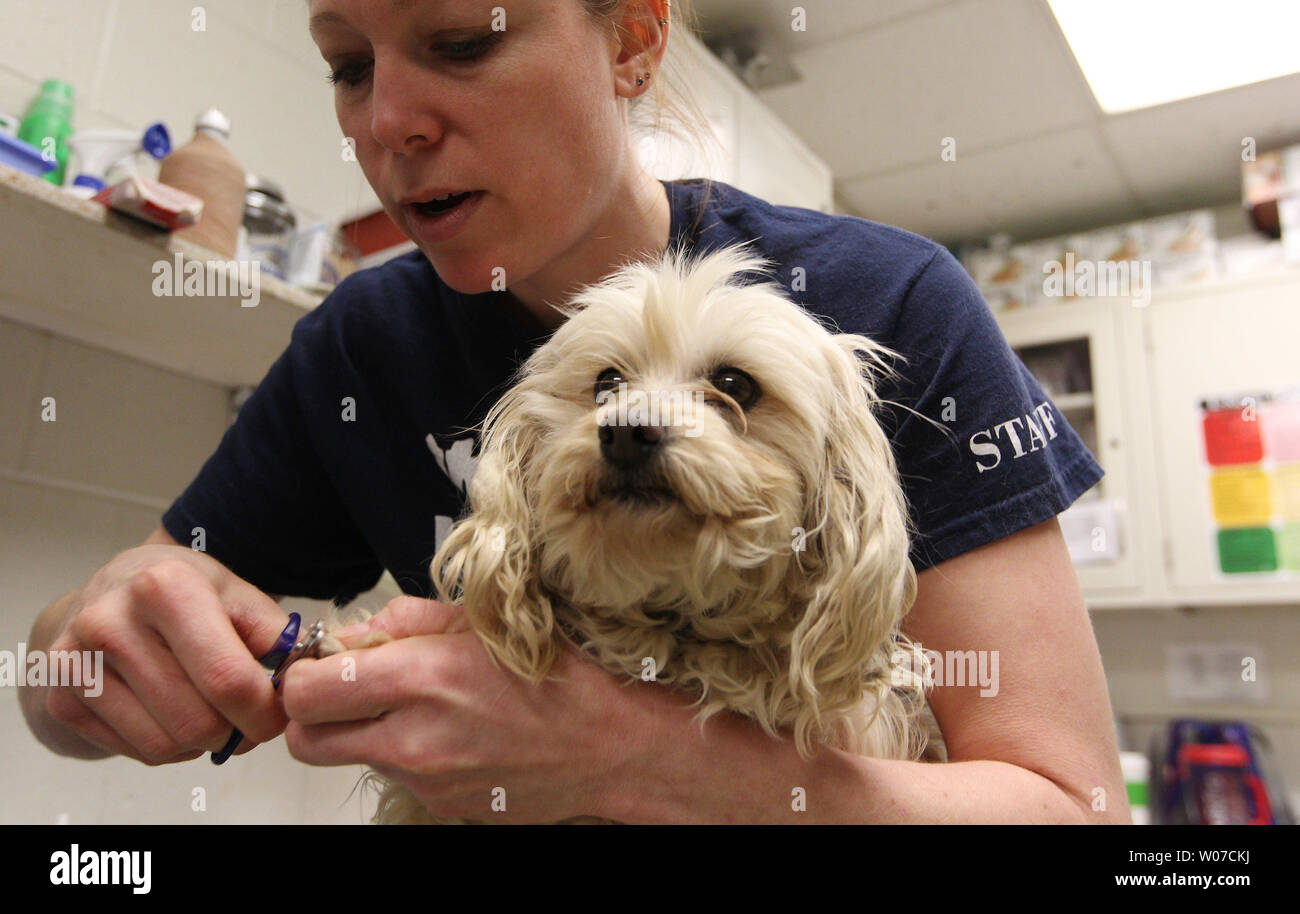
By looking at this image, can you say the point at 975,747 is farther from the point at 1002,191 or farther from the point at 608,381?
the point at 1002,191

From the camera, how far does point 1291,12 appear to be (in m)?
2.03

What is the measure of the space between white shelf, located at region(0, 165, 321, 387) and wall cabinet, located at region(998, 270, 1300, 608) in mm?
2498

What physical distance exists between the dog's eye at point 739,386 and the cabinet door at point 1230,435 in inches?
113

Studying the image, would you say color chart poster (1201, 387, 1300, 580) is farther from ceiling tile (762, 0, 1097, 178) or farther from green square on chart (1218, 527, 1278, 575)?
ceiling tile (762, 0, 1097, 178)

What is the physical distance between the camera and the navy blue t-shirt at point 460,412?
0.79m


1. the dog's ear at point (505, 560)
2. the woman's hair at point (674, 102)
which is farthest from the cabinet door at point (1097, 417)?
the dog's ear at point (505, 560)

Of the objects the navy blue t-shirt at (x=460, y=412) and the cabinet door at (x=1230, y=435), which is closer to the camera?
the navy blue t-shirt at (x=460, y=412)

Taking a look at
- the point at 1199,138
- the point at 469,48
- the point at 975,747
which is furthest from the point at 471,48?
the point at 1199,138

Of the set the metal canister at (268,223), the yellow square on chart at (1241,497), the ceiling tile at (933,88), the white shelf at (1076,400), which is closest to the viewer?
the metal canister at (268,223)

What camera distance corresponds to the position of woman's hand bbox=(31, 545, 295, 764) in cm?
68

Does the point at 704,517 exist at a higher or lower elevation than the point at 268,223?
lower

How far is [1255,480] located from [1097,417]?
20.5 inches

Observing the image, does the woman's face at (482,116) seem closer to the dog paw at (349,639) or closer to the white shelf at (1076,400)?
the dog paw at (349,639)

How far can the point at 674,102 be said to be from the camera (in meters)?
1.02
